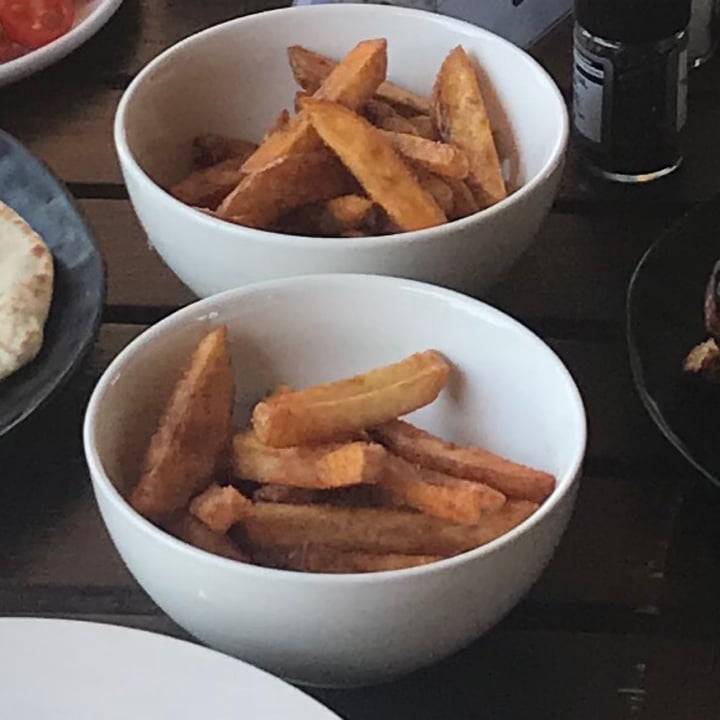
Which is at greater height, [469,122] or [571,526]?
[469,122]

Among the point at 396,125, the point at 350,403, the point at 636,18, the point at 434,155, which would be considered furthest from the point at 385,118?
the point at 350,403

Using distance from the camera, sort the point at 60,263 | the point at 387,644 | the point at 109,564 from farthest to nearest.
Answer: the point at 60,263 → the point at 109,564 → the point at 387,644

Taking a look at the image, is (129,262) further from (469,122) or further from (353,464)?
(353,464)

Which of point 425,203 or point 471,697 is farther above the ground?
point 425,203

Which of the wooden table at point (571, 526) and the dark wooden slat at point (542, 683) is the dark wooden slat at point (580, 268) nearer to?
the wooden table at point (571, 526)

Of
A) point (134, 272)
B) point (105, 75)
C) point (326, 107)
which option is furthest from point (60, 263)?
point (105, 75)

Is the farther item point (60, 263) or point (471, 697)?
point (60, 263)

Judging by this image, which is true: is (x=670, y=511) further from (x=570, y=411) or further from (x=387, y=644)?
(x=387, y=644)
